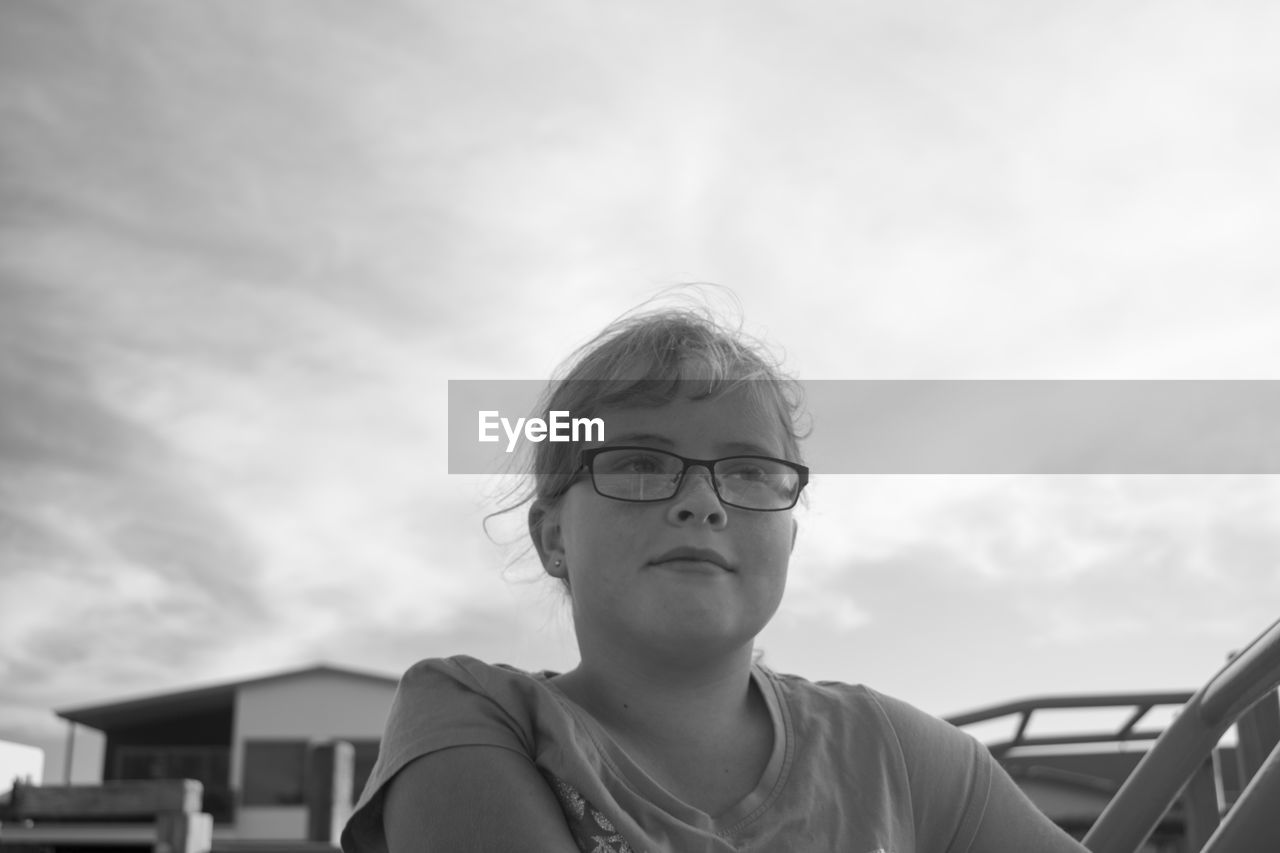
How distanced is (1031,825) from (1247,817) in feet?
1.43

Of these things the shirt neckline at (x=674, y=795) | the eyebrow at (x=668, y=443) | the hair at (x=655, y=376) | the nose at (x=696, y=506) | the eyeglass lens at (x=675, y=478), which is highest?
the hair at (x=655, y=376)

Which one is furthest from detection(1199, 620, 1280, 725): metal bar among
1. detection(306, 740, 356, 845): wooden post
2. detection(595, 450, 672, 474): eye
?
detection(306, 740, 356, 845): wooden post

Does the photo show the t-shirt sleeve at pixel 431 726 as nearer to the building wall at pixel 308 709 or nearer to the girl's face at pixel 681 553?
the girl's face at pixel 681 553

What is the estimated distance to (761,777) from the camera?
1.35 meters

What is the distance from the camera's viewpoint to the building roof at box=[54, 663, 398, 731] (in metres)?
22.1

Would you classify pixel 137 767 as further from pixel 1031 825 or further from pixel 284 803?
pixel 1031 825

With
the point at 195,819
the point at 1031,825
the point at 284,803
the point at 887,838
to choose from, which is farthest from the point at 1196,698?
the point at 284,803

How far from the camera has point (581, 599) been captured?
1433mm

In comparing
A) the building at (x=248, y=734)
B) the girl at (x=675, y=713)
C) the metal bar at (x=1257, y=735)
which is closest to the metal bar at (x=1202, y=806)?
the metal bar at (x=1257, y=735)

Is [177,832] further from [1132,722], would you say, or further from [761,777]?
[761,777]

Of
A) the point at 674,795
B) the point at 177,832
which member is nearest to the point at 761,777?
the point at 674,795

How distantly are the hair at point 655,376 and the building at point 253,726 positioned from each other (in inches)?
817

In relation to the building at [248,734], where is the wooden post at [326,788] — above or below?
below

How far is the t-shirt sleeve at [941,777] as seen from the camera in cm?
140
